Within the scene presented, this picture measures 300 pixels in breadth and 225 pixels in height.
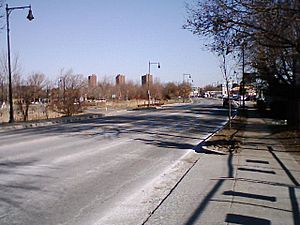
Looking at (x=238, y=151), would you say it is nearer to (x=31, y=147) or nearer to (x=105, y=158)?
(x=105, y=158)

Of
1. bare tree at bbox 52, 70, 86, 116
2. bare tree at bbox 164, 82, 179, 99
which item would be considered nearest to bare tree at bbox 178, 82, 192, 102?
bare tree at bbox 164, 82, 179, 99

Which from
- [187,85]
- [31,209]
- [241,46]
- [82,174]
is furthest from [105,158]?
[187,85]

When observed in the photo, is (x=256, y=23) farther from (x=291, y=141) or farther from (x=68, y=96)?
(x=68, y=96)

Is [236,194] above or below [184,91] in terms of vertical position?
below

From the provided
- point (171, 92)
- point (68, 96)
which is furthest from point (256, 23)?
point (171, 92)

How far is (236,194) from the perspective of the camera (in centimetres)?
754

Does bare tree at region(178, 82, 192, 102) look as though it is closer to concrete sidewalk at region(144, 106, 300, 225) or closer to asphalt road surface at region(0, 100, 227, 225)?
asphalt road surface at region(0, 100, 227, 225)

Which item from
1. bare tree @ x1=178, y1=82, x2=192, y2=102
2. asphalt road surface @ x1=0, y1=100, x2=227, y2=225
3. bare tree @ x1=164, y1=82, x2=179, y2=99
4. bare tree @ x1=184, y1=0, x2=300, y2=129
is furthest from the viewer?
bare tree @ x1=164, y1=82, x2=179, y2=99

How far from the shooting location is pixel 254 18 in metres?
14.9

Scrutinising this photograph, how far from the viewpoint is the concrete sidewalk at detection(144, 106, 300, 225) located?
20.1 ft

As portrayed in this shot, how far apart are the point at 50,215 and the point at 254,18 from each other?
11.2 m

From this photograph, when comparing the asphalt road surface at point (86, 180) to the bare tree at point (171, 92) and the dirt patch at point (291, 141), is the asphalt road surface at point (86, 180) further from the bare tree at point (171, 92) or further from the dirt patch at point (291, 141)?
the bare tree at point (171, 92)

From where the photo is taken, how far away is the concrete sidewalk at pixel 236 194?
6121mm

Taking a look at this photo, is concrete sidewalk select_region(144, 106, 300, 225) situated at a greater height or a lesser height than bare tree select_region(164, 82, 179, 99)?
lesser
